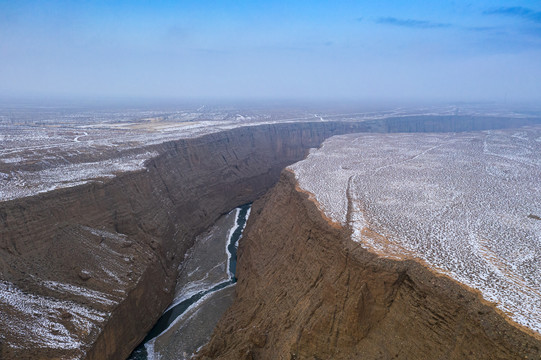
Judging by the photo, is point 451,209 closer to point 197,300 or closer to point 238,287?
point 238,287

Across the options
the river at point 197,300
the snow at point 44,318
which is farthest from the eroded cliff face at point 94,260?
the river at point 197,300

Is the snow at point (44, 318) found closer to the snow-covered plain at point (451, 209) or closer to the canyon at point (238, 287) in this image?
the canyon at point (238, 287)

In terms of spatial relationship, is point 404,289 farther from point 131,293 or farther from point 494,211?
point 131,293

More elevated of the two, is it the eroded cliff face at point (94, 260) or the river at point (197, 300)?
the eroded cliff face at point (94, 260)

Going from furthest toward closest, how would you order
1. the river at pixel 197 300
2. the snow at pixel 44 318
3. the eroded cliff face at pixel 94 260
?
the river at pixel 197 300
the eroded cliff face at pixel 94 260
the snow at pixel 44 318

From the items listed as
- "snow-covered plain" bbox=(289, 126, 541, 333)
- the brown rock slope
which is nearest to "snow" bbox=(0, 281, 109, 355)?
the brown rock slope

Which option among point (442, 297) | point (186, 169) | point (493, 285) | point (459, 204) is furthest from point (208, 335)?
point (186, 169)

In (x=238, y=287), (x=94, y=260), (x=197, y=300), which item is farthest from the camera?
(x=197, y=300)

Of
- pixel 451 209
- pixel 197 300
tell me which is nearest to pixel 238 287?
pixel 197 300

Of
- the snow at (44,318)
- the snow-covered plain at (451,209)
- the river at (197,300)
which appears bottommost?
the river at (197,300)
